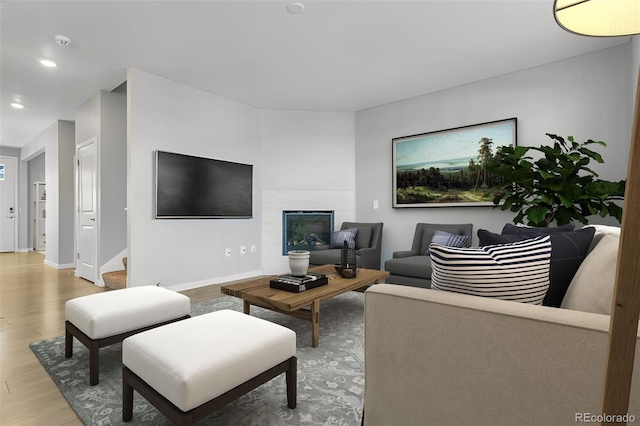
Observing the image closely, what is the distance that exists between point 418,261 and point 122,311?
9.12 ft

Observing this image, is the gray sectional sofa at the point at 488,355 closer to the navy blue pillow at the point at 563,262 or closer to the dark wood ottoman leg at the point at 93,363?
the navy blue pillow at the point at 563,262

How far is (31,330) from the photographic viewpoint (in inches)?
104

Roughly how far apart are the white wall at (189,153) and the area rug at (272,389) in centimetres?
147

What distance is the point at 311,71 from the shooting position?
3.81m

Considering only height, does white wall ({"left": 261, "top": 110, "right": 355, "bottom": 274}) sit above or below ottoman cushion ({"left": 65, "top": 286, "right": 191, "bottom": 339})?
above

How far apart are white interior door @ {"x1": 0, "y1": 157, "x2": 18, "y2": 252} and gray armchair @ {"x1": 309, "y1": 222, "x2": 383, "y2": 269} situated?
7.98 metres

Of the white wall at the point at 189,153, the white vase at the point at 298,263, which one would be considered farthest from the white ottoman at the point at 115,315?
the white wall at the point at 189,153

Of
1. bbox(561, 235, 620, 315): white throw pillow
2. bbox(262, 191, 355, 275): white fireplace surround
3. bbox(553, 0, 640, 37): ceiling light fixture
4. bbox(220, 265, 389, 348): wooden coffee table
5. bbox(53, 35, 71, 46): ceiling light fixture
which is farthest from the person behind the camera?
bbox(262, 191, 355, 275): white fireplace surround

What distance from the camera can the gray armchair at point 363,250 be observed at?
417 cm

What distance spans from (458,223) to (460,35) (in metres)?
2.22

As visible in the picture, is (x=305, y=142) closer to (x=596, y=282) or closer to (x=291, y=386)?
(x=291, y=386)

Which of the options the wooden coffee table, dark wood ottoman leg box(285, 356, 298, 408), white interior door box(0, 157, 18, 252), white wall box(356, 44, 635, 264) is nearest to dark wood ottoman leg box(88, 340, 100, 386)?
the wooden coffee table

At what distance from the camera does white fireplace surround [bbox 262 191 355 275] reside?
202 inches

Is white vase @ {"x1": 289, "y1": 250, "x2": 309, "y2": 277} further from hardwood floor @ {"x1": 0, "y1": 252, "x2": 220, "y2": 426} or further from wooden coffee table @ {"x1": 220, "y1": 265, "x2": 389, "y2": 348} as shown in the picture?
hardwood floor @ {"x1": 0, "y1": 252, "x2": 220, "y2": 426}
